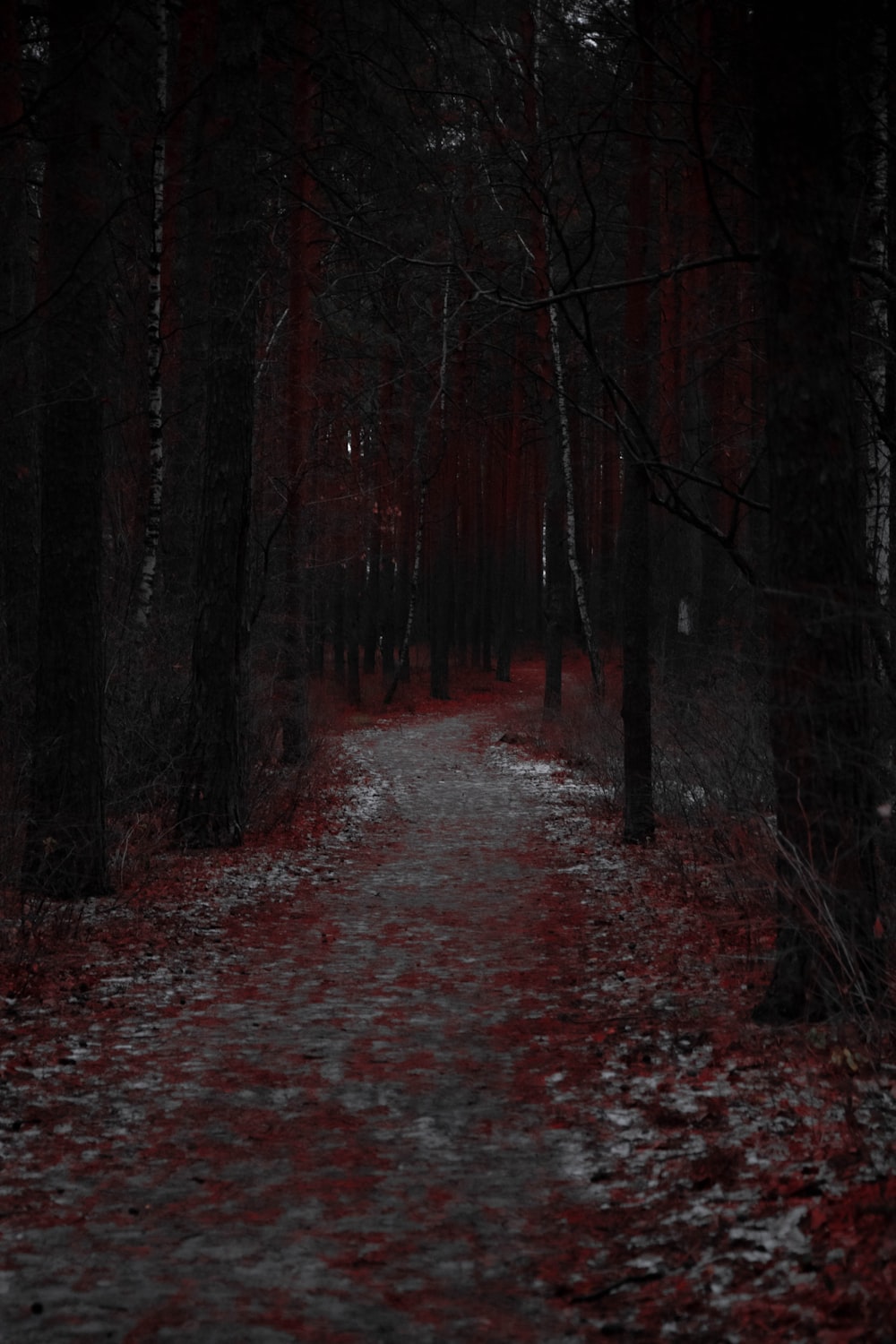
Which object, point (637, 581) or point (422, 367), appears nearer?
point (422, 367)

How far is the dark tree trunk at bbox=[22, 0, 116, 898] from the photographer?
8453 millimetres

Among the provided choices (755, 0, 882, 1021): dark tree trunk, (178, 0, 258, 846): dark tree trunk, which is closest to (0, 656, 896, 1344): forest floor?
(755, 0, 882, 1021): dark tree trunk

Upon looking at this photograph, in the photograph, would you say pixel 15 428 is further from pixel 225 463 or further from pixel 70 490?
pixel 70 490

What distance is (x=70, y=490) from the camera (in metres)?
8.48

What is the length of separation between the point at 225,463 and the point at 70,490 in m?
2.90

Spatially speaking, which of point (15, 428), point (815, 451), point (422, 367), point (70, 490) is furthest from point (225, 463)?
point (815, 451)

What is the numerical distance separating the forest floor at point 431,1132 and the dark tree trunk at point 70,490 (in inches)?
32.0

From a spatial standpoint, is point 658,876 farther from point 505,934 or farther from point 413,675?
point 413,675

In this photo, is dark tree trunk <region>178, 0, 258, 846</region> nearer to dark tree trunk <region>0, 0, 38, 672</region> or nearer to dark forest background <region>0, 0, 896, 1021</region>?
dark forest background <region>0, 0, 896, 1021</region>

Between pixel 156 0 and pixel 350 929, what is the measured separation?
9994 mm

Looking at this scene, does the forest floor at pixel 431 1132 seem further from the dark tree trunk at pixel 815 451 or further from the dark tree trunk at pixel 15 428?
the dark tree trunk at pixel 15 428

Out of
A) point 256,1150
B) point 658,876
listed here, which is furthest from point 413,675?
point 256,1150

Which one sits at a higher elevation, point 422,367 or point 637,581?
point 422,367

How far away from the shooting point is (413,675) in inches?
1676
